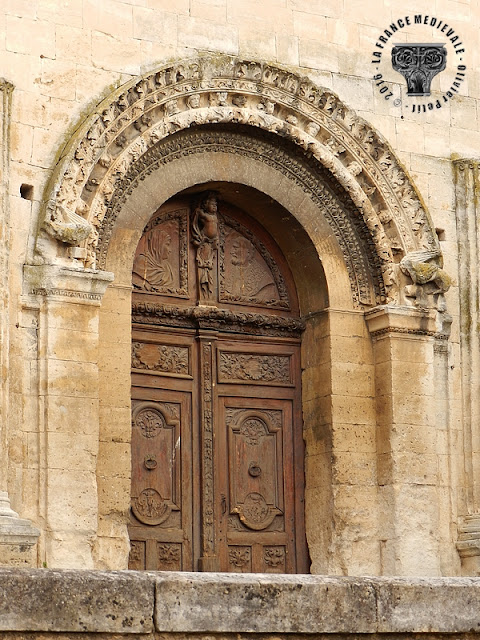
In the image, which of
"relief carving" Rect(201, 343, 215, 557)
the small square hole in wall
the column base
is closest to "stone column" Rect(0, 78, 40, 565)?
the column base

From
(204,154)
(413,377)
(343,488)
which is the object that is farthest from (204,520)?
(204,154)

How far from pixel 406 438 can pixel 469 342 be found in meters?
1.23

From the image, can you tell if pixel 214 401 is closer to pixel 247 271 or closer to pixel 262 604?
pixel 247 271

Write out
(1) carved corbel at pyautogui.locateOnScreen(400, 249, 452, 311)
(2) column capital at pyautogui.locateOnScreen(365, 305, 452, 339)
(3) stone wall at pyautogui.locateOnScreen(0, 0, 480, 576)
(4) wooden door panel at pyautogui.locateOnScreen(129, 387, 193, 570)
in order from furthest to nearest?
(1) carved corbel at pyautogui.locateOnScreen(400, 249, 452, 311) → (2) column capital at pyautogui.locateOnScreen(365, 305, 452, 339) → (4) wooden door panel at pyautogui.locateOnScreen(129, 387, 193, 570) → (3) stone wall at pyautogui.locateOnScreen(0, 0, 480, 576)

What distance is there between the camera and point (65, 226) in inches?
439

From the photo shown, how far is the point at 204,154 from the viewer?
40.3 ft

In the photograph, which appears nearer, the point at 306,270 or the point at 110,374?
the point at 110,374

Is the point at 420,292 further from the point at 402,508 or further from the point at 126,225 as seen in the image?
the point at 126,225

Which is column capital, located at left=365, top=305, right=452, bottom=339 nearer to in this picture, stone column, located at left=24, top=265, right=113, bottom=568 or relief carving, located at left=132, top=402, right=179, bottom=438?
relief carving, located at left=132, top=402, right=179, bottom=438

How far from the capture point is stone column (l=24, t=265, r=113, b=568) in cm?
1077

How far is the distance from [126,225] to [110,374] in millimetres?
1289

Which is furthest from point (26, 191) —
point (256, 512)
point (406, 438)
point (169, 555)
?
point (406, 438)

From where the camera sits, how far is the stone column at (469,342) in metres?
12.7

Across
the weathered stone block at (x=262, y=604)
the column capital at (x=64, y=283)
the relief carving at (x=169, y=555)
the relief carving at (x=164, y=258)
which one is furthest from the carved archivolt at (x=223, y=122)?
the weathered stone block at (x=262, y=604)
